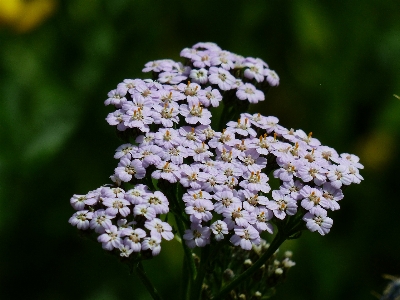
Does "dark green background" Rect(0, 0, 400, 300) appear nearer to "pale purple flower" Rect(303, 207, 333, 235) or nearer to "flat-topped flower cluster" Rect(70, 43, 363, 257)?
"flat-topped flower cluster" Rect(70, 43, 363, 257)

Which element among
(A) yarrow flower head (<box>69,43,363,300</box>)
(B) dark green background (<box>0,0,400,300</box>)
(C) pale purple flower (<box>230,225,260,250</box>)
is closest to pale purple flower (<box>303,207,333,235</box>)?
(A) yarrow flower head (<box>69,43,363,300</box>)

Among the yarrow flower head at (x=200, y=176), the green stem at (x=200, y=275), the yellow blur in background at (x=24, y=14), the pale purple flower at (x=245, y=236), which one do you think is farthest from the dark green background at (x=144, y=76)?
the pale purple flower at (x=245, y=236)

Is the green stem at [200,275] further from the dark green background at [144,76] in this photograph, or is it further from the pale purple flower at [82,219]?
the dark green background at [144,76]

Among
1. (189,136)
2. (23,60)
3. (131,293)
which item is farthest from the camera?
(23,60)

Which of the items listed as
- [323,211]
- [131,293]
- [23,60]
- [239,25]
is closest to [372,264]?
[131,293]

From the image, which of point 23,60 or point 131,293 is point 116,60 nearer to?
point 23,60

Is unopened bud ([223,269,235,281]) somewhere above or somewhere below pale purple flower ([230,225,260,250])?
below
